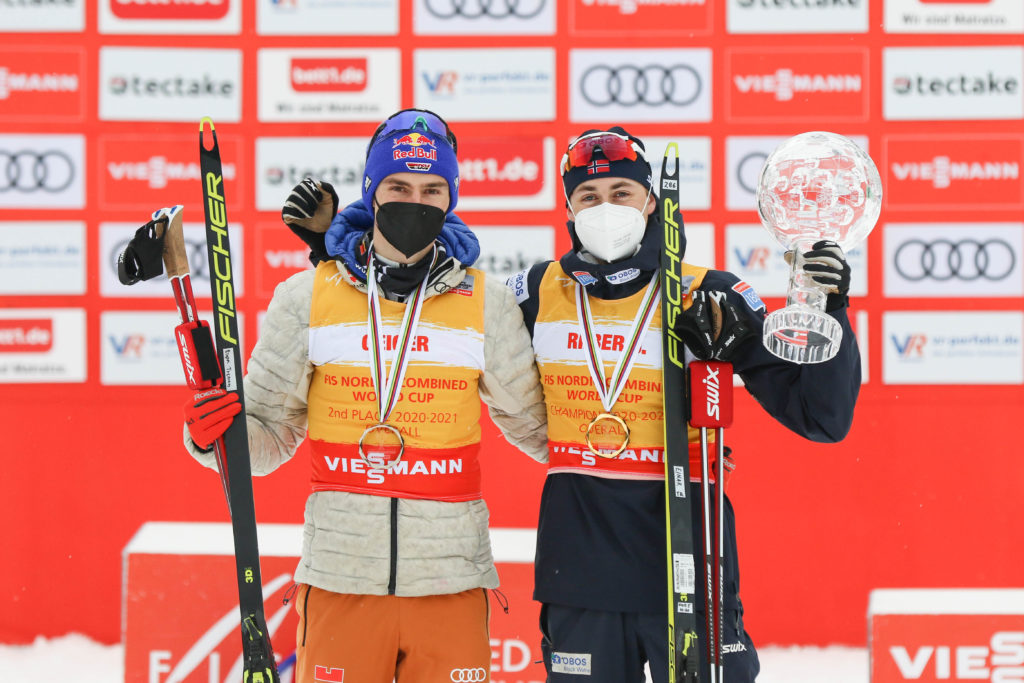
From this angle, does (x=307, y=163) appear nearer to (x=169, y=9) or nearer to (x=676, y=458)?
(x=169, y=9)

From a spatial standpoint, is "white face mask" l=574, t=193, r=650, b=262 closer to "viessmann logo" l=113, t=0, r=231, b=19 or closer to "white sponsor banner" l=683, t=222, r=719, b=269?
"white sponsor banner" l=683, t=222, r=719, b=269

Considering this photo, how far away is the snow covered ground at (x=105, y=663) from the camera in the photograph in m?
4.37

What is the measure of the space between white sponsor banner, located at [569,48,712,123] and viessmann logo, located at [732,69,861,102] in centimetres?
20

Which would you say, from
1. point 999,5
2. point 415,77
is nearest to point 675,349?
point 415,77

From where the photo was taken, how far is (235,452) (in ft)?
7.10

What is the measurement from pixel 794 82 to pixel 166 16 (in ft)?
9.81

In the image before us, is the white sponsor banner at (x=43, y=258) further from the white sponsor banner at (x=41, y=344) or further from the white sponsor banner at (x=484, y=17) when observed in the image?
the white sponsor banner at (x=484, y=17)

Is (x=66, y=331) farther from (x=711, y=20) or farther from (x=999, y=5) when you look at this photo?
(x=999, y=5)

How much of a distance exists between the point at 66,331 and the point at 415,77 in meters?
2.08

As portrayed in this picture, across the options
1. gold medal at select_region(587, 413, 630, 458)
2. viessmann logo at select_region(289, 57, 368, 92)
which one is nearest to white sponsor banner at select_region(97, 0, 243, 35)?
viessmann logo at select_region(289, 57, 368, 92)

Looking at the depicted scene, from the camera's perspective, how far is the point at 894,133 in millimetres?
4359

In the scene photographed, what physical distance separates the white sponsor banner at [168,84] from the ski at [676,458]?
9.46 ft

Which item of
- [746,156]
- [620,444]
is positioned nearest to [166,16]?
[746,156]

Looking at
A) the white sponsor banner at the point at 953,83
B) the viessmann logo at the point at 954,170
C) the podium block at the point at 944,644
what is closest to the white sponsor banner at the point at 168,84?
the white sponsor banner at the point at 953,83
